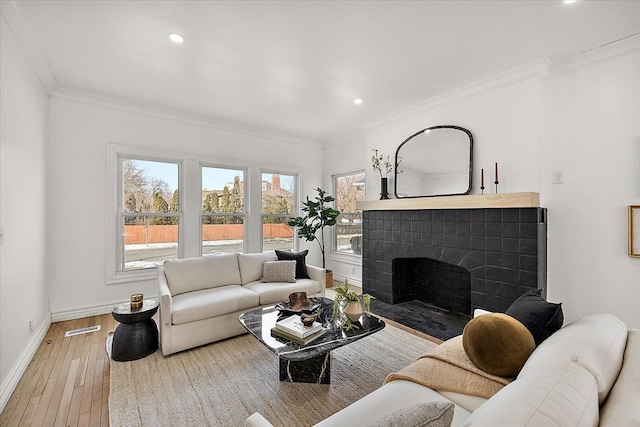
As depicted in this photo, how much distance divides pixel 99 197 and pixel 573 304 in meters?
5.42

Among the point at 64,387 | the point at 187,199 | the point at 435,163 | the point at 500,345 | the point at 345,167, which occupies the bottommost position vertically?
the point at 64,387

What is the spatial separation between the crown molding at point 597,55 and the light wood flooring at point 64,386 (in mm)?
2915

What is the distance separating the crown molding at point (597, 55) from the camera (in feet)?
8.25

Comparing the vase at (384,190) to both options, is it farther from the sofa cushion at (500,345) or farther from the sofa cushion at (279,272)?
the sofa cushion at (500,345)

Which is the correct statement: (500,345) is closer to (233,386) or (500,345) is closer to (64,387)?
(233,386)

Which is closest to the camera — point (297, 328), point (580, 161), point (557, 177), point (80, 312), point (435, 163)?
point (297, 328)

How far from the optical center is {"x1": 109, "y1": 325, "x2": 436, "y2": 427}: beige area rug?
192cm

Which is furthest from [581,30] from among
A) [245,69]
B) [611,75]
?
[245,69]

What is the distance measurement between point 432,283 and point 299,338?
2.62 meters

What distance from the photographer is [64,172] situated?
356 centimetres

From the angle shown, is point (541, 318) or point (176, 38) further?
point (176, 38)

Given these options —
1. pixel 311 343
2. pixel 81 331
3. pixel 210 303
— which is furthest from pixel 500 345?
pixel 81 331

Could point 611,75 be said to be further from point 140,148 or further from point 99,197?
point 99,197

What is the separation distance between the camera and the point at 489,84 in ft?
10.5
